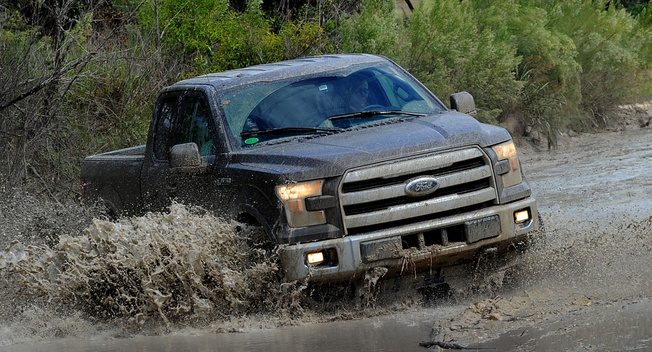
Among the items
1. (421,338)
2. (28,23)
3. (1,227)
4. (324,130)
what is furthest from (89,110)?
(421,338)

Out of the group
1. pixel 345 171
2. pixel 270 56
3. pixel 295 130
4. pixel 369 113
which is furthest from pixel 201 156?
pixel 270 56

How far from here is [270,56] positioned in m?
15.4

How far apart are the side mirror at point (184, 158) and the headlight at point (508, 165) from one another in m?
2.04

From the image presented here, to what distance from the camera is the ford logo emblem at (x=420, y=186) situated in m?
5.94

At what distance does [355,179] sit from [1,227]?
5.14 metres

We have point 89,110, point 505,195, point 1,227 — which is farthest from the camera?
point 89,110

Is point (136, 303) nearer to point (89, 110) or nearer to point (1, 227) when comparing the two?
point (1, 227)

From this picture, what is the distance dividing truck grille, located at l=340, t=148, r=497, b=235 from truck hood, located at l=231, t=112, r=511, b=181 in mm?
68

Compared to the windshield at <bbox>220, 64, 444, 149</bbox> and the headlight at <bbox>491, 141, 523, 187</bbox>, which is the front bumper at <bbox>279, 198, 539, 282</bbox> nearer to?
the headlight at <bbox>491, 141, 523, 187</bbox>

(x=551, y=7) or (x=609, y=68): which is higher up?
(x=551, y=7)

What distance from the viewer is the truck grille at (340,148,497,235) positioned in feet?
19.4

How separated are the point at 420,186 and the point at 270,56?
971 cm

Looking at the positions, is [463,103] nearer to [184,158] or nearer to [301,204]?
[301,204]

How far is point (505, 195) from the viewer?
6262 millimetres
